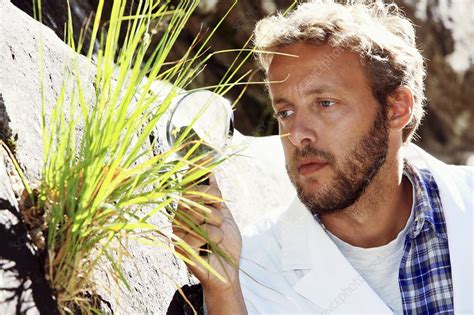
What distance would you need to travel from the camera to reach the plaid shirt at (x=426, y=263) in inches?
112

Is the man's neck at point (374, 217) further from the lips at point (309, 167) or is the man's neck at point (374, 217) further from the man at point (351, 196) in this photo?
the lips at point (309, 167)

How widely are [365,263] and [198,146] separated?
1.03 meters

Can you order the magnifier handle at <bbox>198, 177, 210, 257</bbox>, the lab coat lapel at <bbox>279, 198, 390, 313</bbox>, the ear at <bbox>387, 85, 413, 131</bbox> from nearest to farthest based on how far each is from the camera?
the magnifier handle at <bbox>198, 177, 210, 257</bbox>
the lab coat lapel at <bbox>279, 198, 390, 313</bbox>
the ear at <bbox>387, 85, 413, 131</bbox>

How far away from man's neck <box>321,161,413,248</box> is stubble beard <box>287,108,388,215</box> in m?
0.06

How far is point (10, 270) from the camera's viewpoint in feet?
6.08

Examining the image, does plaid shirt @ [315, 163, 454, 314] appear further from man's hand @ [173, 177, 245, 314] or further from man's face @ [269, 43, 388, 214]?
man's hand @ [173, 177, 245, 314]

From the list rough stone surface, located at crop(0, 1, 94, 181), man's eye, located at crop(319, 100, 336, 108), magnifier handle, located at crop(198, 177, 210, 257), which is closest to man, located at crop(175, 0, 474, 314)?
man's eye, located at crop(319, 100, 336, 108)

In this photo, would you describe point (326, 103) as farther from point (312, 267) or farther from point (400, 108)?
point (312, 267)

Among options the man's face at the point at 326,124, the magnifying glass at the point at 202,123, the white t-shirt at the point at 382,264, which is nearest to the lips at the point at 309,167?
the man's face at the point at 326,124

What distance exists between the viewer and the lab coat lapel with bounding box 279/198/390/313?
8.98 ft

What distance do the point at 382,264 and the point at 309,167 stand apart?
0.49 metres

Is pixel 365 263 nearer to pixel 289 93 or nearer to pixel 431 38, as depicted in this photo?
pixel 289 93

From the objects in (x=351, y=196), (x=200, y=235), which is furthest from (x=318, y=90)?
(x=200, y=235)

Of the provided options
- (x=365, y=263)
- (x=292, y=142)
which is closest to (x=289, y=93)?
(x=292, y=142)
